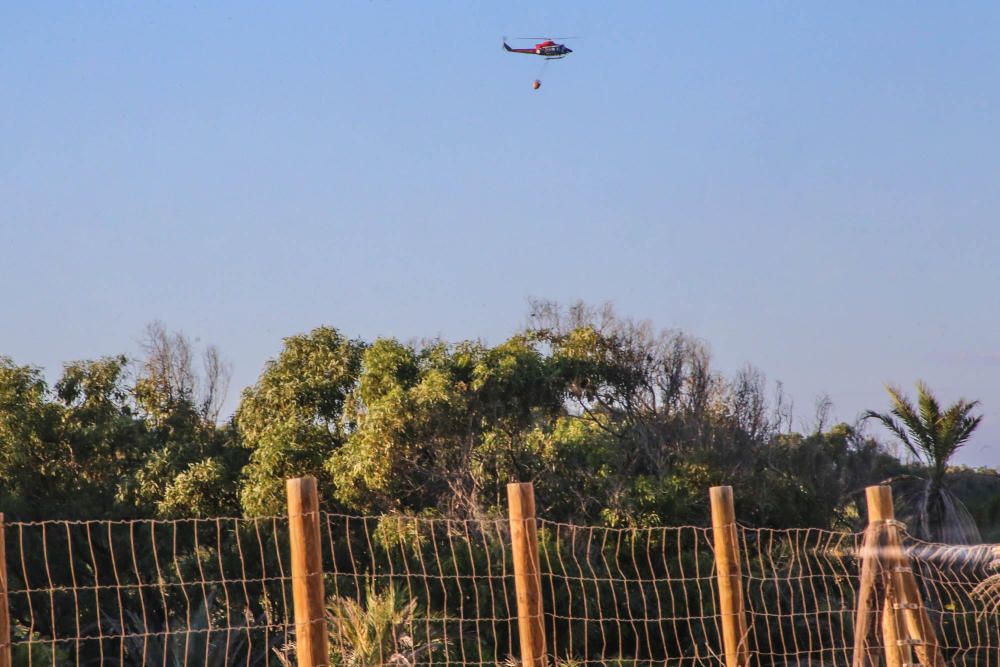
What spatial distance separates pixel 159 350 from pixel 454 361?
543 inches

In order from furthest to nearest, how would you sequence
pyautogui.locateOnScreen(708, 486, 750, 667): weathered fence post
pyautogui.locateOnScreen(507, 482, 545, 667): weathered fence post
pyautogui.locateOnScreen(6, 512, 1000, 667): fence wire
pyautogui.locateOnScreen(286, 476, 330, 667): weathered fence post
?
pyautogui.locateOnScreen(6, 512, 1000, 667): fence wire < pyautogui.locateOnScreen(708, 486, 750, 667): weathered fence post < pyautogui.locateOnScreen(507, 482, 545, 667): weathered fence post < pyautogui.locateOnScreen(286, 476, 330, 667): weathered fence post

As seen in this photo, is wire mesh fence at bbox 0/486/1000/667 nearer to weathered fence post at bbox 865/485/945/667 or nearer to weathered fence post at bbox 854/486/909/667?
weathered fence post at bbox 854/486/909/667

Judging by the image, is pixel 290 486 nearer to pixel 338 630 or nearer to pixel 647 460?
pixel 338 630

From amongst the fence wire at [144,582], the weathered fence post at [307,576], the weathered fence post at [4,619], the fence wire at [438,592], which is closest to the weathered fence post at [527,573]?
the weathered fence post at [307,576]

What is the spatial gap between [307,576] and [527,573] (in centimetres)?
Result: 93

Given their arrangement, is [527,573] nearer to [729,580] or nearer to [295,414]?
[729,580]

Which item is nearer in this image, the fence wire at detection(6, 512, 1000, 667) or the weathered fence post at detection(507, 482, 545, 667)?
the weathered fence post at detection(507, 482, 545, 667)

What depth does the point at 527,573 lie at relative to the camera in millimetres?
5371

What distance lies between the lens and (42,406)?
23031 millimetres

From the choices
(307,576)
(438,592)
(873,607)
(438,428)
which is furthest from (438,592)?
(307,576)

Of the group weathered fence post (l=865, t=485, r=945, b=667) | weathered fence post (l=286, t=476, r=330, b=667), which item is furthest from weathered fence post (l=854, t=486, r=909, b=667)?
weathered fence post (l=286, t=476, r=330, b=667)

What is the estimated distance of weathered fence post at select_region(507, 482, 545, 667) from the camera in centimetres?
530

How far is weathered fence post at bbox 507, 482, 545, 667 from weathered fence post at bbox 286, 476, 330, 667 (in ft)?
2.64

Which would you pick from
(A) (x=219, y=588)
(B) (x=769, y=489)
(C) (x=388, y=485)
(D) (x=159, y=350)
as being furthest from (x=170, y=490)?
(D) (x=159, y=350)
